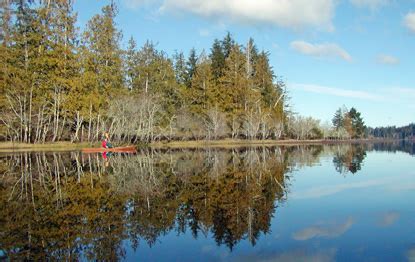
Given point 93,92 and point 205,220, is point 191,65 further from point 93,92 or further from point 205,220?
point 205,220

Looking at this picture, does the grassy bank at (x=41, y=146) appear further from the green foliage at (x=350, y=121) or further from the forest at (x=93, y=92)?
the green foliage at (x=350, y=121)

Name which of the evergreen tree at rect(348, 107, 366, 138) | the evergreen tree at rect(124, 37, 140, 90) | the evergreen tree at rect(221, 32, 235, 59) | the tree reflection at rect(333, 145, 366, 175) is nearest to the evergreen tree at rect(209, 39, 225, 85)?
the evergreen tree at rect(221, 32, 235, 59)

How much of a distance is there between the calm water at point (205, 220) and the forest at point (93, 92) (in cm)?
2668

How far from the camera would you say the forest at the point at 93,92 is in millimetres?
39625

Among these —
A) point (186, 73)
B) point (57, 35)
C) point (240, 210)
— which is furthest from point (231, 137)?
point (240, 210)

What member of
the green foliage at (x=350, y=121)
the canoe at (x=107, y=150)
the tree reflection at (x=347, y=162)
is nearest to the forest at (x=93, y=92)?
the canoe at (x=107, y=150)

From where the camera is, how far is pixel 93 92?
143 feet

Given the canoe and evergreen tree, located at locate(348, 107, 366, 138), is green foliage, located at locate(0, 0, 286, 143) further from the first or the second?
evergreen tree, located at locate(348, 107, 366, 138)

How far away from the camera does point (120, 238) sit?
7379 mm

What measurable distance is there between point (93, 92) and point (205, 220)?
123 feet

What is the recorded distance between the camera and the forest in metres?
39.6

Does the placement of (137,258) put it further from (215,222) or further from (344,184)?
(344,184)

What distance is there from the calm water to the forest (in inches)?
1050

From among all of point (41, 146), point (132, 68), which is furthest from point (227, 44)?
point (41, 146)
